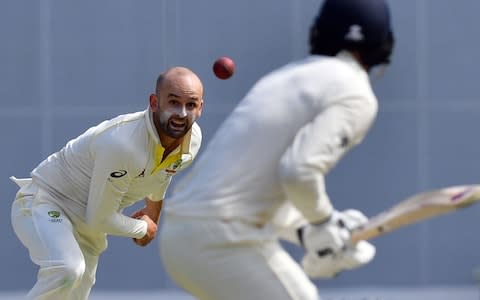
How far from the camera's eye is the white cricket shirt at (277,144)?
487 centimetres

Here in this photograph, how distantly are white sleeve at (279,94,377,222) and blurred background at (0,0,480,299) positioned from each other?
5697 millimetres

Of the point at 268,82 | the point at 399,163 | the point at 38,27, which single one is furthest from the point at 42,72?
the point at 268,82

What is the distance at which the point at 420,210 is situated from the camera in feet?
16.5

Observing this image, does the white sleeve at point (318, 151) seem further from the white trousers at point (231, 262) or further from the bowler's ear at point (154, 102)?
the bowler's ear at point (154, 102)

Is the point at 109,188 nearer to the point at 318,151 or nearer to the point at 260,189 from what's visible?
the point at 260,189

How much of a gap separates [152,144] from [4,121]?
4.07 m

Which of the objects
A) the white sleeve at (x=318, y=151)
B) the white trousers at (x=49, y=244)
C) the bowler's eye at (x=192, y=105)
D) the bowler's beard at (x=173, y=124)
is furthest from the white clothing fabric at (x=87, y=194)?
the white sleeve at (x=318, y=151)

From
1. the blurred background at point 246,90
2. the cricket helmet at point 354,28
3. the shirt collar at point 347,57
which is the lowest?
the blurred background at point 246,90

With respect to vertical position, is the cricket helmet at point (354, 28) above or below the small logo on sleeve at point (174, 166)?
above

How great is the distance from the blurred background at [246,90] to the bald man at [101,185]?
3.11 m

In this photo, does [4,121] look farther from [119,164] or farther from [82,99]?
[119,164]

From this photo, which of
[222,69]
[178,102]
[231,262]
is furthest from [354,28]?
[222,69]

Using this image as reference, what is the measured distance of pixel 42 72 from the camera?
35.3 ft

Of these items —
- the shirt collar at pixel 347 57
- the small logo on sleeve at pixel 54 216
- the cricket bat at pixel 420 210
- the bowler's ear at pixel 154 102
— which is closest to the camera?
the cricket bat at pixel 420 210
